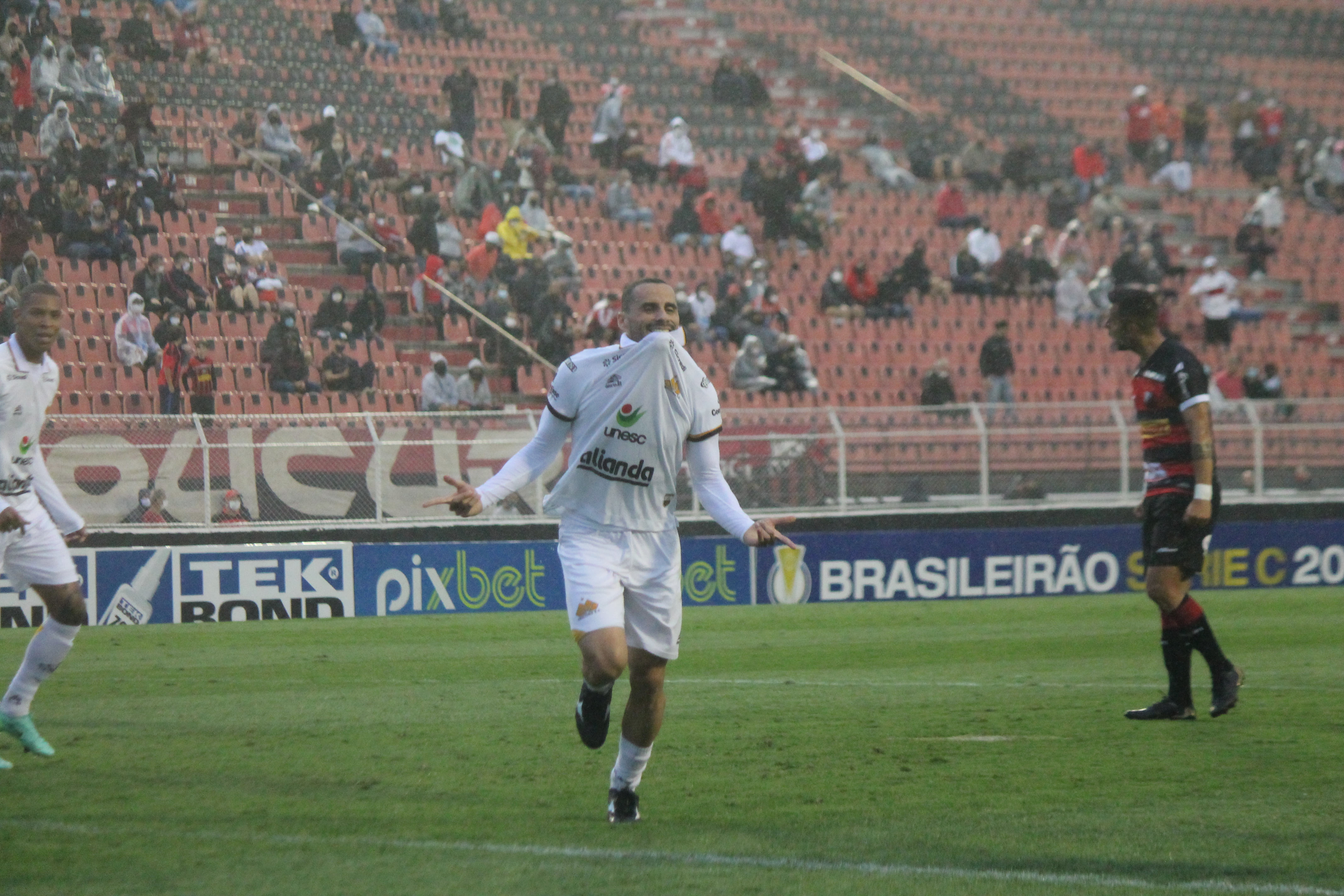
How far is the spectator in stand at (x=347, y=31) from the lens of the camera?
2502 cm

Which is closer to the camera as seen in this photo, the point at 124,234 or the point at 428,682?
the point at 428,682

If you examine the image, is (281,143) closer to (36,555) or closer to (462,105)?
(462,105)

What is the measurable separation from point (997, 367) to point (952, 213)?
18.9ft

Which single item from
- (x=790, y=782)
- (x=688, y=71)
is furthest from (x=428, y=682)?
(x=688, y=71)

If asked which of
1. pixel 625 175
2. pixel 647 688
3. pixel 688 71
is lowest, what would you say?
pixel 647 688

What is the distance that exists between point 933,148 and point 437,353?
517 inches

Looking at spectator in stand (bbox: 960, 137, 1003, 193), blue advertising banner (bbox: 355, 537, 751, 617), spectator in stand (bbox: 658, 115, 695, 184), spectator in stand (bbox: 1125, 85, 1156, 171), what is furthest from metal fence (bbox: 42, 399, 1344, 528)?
spectator in stand (bbox: 1125, 85, 1156, 171)

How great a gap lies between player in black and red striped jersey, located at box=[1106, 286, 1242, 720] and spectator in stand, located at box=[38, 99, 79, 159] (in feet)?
50.8

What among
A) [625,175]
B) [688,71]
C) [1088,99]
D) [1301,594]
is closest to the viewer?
[1301,594]

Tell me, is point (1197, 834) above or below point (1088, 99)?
below

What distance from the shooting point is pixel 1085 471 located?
59.7ft

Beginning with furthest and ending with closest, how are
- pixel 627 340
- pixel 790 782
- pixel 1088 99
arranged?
pixel 1088 99
pixel 790 782
pixel 627 340

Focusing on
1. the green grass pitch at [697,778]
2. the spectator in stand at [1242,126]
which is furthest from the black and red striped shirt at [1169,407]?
the spectator in stand at [1242,126]

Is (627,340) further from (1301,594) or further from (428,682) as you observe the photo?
(1301,594)
